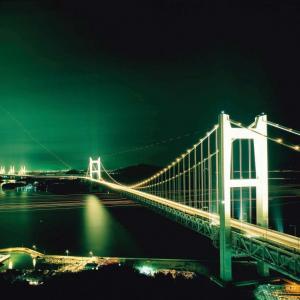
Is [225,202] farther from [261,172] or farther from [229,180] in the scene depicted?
[261,172]

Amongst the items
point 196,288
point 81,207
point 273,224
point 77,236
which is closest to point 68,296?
point 196,288

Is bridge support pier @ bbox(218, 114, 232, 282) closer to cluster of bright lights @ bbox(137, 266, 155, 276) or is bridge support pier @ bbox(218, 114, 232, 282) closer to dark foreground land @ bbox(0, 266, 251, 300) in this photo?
dark foreground land @ bbox(0, 266, 251, 300)

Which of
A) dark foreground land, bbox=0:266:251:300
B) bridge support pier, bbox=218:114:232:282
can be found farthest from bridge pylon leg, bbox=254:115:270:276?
dark foreground land, bbox=0:266:251:300

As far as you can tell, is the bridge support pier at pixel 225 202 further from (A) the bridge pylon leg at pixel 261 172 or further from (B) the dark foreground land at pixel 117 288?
(A) the bridge pylon leg at pixel 261 172

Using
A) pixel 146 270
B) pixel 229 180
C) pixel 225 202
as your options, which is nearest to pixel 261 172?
pixel 229 180

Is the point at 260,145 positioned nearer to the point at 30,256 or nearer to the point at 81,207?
the point at 30,256
